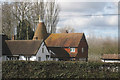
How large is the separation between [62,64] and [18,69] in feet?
12.7

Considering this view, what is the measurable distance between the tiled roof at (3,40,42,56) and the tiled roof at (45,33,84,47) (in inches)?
252

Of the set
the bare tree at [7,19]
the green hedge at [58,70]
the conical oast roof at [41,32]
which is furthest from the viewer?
the bare tree at [7,19]

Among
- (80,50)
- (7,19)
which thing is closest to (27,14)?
(7,19)

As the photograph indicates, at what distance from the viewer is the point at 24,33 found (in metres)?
47.1

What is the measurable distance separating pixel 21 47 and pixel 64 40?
9.50 meters

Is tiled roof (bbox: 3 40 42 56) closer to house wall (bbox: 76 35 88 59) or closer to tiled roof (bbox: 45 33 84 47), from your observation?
tiled roof (bbox: 45 33 84 47)

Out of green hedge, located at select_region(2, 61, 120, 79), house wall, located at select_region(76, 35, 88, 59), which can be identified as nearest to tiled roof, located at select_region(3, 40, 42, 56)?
house wall, located at select_region(76, 35, 88, 59)

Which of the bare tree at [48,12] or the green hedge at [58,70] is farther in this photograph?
the bare tree at [48,12]

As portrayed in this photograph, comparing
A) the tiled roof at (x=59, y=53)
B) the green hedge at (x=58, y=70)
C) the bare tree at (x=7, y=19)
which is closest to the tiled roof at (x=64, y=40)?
the tiled roof at (x=59, y=53)

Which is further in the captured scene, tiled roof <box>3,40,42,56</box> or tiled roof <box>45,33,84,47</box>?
tiled roof <box>45,33,84,47</box>

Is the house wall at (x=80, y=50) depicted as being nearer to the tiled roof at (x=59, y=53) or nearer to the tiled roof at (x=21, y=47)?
the tiled roof at (x=59, y=53)

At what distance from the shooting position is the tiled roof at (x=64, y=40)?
1718 inches

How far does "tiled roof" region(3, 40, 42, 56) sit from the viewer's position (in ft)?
122

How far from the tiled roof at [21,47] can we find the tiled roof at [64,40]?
641cm
